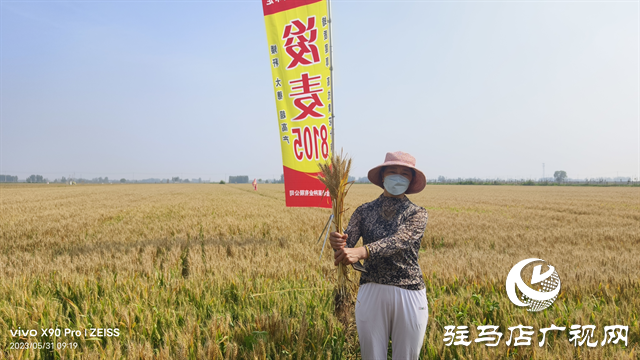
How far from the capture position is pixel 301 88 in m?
6.27

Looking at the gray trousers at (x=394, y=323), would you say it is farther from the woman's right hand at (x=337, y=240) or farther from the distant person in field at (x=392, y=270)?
the woman's right hand at (x=337, y=240)

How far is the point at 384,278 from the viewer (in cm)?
239

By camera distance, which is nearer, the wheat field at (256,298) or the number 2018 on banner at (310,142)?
the wheat field at (256,298)

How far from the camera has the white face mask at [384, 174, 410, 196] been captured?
2.44m

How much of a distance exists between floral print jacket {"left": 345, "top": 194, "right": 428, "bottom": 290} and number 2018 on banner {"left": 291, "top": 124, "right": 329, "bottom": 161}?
3.58m

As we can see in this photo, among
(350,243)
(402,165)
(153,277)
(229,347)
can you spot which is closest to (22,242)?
(153,277)

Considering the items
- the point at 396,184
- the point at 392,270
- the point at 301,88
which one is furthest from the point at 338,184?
the point at 301,88

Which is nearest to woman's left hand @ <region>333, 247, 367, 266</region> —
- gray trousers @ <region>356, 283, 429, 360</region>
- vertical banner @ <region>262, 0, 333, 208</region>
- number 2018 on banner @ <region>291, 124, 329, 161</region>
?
gray trousers @ <region>356, 283, 429, 360</region>

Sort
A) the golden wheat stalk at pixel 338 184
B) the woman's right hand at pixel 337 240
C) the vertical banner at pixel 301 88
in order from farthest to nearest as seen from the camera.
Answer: the vertical banner at pixel 301 88 → the golden wheat stalk at pixel 338 184 → the woman's right hand at pixel 337 240

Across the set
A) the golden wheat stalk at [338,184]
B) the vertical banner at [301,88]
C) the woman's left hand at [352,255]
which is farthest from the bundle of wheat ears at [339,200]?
the vertical banner at [301,88]

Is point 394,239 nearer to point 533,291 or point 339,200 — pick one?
point 339,200

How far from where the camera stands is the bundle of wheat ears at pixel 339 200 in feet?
8.94

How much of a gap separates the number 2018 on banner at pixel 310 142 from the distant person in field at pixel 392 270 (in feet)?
11.7

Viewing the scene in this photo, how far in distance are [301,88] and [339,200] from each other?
4.05m
